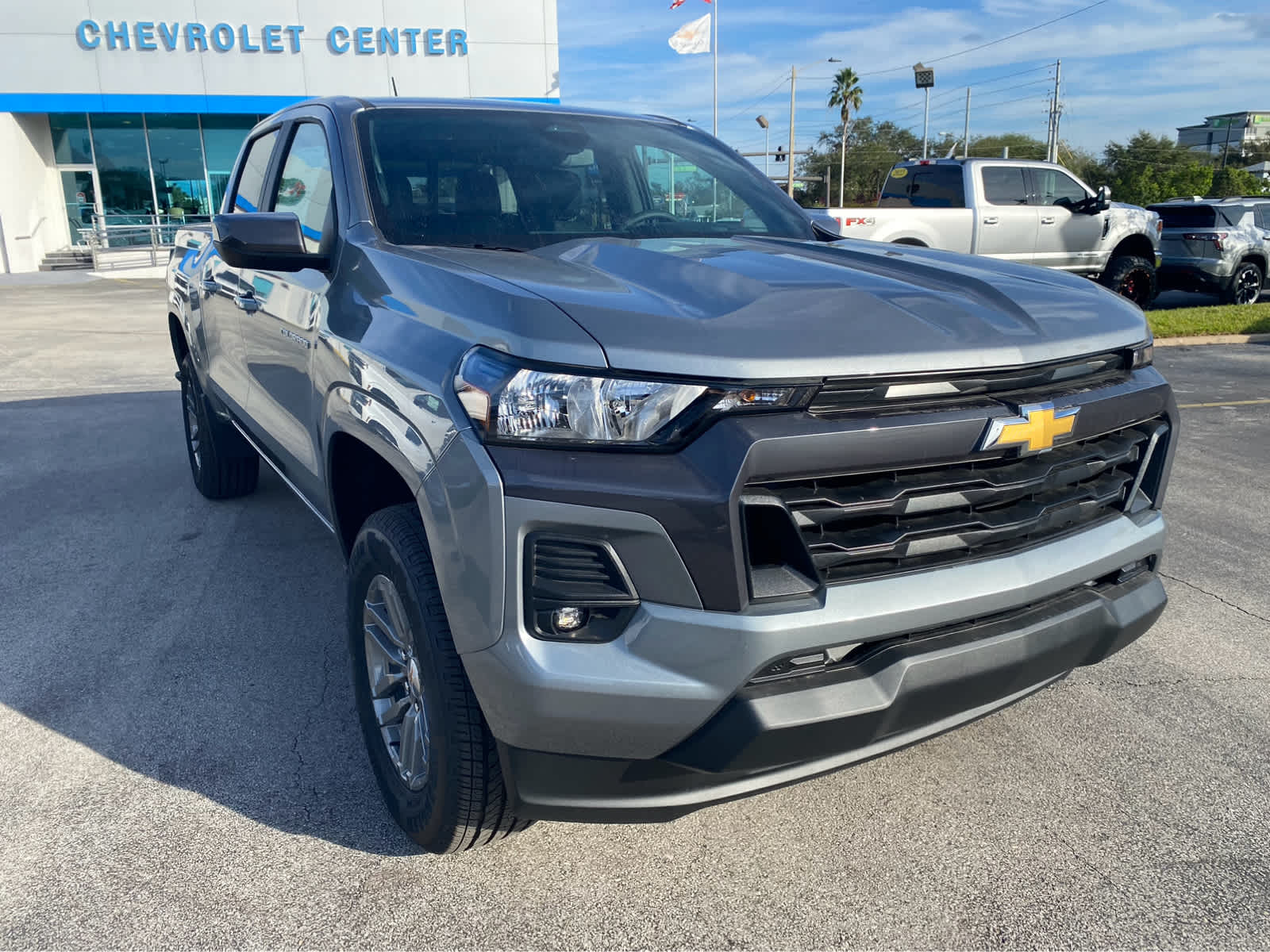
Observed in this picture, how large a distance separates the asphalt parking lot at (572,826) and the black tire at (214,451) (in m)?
1.08

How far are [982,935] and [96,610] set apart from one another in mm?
3457

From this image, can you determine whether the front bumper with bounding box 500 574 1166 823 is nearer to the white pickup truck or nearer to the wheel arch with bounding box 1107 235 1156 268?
the white pickup truck

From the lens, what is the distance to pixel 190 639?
3688mm

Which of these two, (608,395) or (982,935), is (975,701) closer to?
(982,935)

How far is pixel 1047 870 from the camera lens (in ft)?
7.74

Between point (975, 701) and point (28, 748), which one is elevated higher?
point (975, 701)

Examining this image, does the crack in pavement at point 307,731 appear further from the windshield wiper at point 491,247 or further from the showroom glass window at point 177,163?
the showroom glass window at point 177,163

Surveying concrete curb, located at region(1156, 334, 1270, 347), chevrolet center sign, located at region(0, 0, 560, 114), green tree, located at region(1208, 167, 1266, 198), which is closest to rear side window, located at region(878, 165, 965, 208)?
concrete curb, located at region(1156, 334, 1270, 347)

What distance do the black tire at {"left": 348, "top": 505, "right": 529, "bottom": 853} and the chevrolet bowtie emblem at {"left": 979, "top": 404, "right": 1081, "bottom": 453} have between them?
1191 millimetres

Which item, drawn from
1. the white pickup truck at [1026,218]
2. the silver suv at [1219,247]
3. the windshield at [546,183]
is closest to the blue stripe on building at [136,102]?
the white pickup truck at [1026,218]

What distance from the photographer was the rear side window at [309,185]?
10.2ft

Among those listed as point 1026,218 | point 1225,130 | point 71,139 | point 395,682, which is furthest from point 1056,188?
point 1225,130

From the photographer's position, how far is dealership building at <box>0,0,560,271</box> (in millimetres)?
27219

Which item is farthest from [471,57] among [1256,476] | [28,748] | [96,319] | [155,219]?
[28,748]
